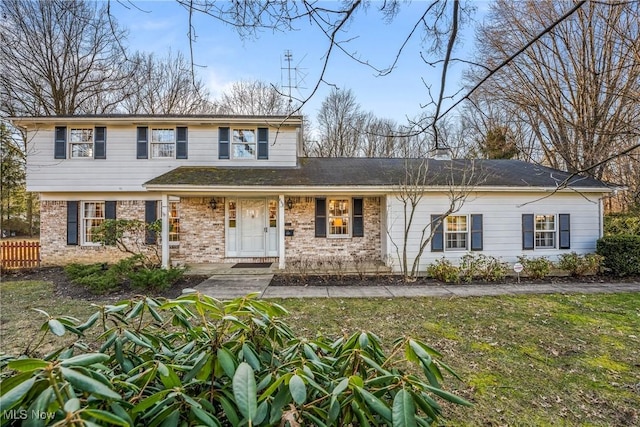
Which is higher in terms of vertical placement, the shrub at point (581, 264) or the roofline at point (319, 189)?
the roofline at point (319, 189)

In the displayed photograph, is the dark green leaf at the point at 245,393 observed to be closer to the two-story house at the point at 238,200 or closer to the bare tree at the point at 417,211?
the bare tree at the point at 417,211

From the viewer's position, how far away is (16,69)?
46.6 feet

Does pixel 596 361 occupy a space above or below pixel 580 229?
below

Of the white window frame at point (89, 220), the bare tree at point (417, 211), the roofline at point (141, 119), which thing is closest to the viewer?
the bare tree at point (417, 211)

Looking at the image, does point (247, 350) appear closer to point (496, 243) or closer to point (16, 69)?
point (496, 243)

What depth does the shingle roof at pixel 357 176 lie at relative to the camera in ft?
31.5

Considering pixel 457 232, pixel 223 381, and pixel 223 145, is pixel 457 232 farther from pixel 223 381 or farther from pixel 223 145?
pixel 223 381

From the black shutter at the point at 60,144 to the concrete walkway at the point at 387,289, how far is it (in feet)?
26.2

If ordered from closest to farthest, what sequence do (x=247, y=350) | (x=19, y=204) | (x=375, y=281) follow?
(x=247, y=350), (x=375, y=281), (x=19, y=204)

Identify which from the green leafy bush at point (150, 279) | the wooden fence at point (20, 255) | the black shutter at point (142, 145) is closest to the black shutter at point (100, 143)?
the black shutter at point (142, 145)

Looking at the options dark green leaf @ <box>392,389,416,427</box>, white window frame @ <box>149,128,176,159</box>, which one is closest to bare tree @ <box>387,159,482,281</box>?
dark green leaf @ <box>392,389,416,427</box>

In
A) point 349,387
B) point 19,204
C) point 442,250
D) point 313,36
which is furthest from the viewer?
point 19,204

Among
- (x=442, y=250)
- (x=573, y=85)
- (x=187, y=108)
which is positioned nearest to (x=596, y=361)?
(x=442, y=250)

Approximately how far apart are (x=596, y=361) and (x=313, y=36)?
5232 mm
